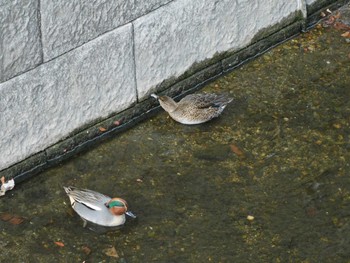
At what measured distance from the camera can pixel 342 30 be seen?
9305 millimetres

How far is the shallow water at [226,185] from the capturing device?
670cm

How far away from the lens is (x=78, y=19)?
713 centimetres

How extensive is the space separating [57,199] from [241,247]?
5.00 ft

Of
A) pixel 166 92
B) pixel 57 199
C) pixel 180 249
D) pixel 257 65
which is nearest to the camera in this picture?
pixel 180 249

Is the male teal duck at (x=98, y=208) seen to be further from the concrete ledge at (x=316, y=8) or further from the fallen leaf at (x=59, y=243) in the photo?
the concrete ledge at (x=316, y=8)

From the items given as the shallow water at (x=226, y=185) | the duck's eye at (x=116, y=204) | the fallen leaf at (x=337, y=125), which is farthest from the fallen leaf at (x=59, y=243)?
the fallen leaf at (x=337, y=125)

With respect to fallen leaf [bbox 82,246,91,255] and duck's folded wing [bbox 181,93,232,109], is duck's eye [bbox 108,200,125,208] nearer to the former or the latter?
fallen leaf [bbox 82,246,91,255]

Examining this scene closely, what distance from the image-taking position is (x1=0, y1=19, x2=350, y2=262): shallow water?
6699 millimetres

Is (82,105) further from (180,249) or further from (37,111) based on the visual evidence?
(180,249)

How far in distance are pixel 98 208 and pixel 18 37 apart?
142 cm

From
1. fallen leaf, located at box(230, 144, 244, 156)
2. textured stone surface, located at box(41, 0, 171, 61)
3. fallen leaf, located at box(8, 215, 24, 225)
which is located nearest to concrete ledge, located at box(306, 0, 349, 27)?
fallen leaf, located at box(230, 144, 244, 156)

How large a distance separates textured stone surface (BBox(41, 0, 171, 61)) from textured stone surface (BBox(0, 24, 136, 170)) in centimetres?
8

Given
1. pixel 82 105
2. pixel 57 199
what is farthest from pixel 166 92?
pixel 57 199

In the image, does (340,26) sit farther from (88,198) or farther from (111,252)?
(111,252)
